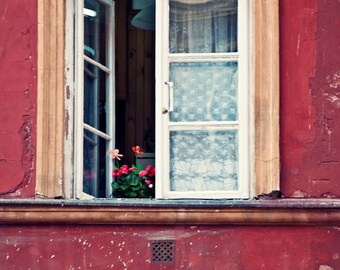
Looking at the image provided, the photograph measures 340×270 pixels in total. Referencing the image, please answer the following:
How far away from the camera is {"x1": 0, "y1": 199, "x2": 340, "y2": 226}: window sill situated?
10.2 metres

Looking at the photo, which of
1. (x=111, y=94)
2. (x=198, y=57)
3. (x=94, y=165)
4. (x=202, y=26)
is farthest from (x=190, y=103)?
(x=94, y=165)

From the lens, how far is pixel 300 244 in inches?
403

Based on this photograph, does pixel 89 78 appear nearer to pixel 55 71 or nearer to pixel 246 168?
pixel 55 71

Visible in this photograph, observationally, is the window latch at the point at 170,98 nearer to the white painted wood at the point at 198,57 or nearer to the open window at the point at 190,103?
the open window at the point at 190,103

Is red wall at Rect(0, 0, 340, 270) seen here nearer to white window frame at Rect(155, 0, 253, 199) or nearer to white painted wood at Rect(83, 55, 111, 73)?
white window frame at Rect(155, 0, 253, 199)

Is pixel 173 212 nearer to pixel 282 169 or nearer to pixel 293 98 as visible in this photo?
pixel 282 169

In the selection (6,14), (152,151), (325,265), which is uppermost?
(6,14)

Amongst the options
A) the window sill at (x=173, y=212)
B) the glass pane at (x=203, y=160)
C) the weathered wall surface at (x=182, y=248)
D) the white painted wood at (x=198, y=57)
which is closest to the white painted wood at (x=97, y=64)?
the white painted wood at (x=198, y=57)

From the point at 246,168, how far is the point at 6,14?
1886 mm

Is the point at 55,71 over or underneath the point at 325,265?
over

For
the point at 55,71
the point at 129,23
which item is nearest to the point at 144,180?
the point at 55,71

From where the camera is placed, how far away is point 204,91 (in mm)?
10664

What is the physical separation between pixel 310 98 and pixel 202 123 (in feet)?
2.43

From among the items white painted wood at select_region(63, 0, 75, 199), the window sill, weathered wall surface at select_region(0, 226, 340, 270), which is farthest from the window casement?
weathered wall surface at select_region(0, 226, 340, 270)
